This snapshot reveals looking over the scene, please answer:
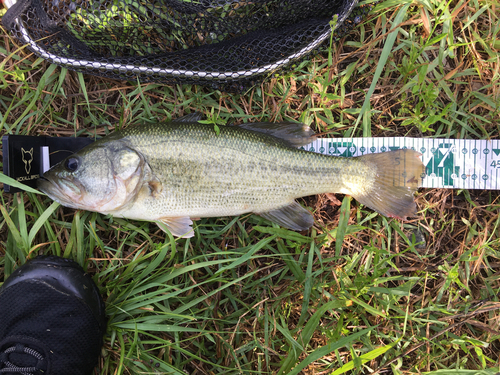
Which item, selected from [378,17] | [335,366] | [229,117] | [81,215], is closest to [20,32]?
[81,215]

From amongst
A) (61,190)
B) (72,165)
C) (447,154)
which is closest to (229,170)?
(72,165)

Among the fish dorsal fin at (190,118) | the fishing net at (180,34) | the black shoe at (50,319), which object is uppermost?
the fishing net at (180,34)

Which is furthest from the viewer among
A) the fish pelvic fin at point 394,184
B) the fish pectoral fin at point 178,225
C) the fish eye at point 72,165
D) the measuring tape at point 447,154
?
the measuring tape at point 447,154

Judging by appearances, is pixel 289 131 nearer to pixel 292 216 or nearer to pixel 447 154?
pixel 292 216

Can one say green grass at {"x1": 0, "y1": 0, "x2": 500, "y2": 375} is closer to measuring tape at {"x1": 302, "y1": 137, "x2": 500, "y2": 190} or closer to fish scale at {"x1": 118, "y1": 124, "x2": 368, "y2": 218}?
measuring tape at {"x1": 302, "y1": 137, "x2": 500, "y2": 190}

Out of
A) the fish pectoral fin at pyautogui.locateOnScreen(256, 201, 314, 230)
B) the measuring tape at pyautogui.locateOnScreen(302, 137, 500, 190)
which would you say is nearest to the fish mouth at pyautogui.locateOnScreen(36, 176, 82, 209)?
the fish pectoral fin at pyautogui.locateOnScreen(256, 201, 314, 230)

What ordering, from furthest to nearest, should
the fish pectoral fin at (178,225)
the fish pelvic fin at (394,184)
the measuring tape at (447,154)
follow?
the measuring tape at (447,154) < the fish pelvic fin at (394,184) < the fish pectoral fin at (178,225)

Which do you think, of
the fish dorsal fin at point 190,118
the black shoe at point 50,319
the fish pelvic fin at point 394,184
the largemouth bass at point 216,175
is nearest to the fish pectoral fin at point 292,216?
the largemouth bass at point 216,175

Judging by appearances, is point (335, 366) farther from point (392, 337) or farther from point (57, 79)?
point (57, 79)

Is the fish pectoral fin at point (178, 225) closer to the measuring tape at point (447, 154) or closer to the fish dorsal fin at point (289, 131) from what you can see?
the fish dorsal fin at point (289, 131)
